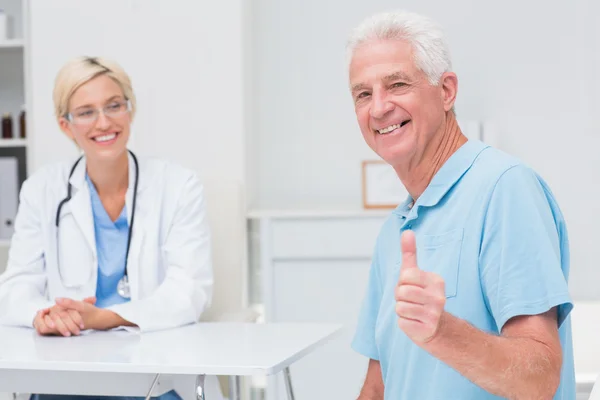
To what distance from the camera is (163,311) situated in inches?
81.1

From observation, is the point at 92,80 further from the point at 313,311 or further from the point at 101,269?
the point at 313,311

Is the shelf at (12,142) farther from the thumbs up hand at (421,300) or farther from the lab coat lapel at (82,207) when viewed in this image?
the thumbs up hand at (421,300)

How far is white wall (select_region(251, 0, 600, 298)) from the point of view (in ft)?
11.6

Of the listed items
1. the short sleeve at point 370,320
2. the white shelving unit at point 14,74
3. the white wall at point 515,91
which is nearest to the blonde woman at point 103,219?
the short sleeve at point 370,320

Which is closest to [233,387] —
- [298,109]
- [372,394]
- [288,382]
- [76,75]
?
[288,382]

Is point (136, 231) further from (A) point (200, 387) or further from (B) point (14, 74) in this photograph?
(B) point (14, 74)

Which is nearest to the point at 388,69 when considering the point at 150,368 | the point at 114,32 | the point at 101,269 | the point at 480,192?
the point at 480,192

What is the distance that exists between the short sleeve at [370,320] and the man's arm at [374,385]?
0.02m

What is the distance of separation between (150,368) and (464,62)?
92.5 inches

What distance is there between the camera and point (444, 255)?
4.29 feet

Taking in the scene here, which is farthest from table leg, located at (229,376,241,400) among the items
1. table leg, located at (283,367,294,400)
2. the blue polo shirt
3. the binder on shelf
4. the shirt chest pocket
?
the binder on shelf

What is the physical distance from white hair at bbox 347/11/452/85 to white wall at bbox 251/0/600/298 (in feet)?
7.17

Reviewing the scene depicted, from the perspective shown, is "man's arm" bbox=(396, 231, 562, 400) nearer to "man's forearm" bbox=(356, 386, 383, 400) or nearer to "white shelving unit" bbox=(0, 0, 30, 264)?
"man's forearm" bbox=(356, 386, 383, 400)

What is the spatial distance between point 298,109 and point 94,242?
1.56 metres
